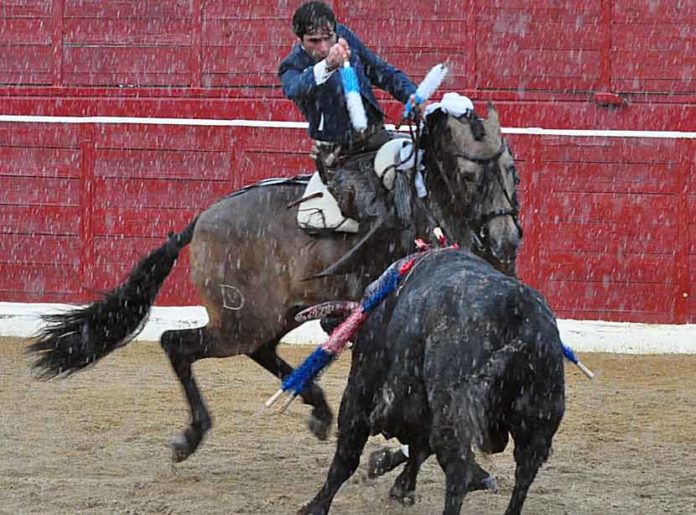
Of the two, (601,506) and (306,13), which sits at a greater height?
(306,13)

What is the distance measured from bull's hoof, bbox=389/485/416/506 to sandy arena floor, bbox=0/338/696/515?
0.08ft

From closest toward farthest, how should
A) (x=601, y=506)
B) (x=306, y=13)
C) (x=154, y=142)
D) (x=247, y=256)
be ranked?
(x=601, y=506)
(x=306, y=13)
(x=247, y=256)
(x=154, y=142)

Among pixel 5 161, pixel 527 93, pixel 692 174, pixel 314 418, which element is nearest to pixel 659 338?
pixel 692 174

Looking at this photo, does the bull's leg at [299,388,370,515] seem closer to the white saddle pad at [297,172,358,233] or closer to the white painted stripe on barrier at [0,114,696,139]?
the white saddle pad at [297,172,358,233]

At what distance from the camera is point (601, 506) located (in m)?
4.98

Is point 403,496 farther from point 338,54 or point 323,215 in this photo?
point 338,54

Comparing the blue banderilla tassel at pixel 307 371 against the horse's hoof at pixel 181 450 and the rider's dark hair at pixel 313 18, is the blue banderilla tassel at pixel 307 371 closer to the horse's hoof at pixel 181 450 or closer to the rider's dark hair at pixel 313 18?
the horse's hoof at pixel 181 450

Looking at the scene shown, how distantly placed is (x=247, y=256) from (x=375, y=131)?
74 cm

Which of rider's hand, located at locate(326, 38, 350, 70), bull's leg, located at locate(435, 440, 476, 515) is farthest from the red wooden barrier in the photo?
bull's leg, located at locate(435, 440, 476, 515)

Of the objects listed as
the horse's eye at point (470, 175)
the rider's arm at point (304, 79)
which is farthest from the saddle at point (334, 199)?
the rider's arm at point (304, 79)

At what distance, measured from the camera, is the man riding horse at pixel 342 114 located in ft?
17.7

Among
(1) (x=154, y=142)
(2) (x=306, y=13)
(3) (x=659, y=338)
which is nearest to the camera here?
(2) (x=306, y=13)

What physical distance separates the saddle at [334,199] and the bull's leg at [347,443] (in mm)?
1279

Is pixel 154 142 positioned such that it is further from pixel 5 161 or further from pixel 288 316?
pixel 288 316
